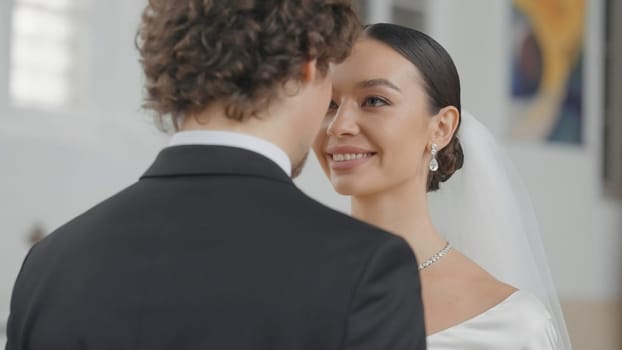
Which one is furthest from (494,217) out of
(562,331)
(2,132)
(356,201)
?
(2,132)

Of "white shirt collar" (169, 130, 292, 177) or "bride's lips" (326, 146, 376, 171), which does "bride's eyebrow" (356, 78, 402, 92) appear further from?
"white shirt collar" (169, 130, 292, 177)

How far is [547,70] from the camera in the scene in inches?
411

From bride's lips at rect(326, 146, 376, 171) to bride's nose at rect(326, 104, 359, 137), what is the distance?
0.04 m

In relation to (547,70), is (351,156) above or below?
above

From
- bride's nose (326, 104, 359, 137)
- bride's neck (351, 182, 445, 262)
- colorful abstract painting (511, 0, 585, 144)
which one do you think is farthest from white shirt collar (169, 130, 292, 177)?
colorful abstract painting (511, 0, 585, 144)

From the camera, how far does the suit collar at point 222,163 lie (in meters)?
1.60

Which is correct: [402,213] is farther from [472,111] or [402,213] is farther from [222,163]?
[472,111]

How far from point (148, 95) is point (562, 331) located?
1.75m

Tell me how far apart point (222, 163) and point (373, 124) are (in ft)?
3.43

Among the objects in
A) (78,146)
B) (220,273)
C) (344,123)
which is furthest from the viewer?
(78,146)

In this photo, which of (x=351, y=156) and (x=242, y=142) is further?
(x=351, y=156)

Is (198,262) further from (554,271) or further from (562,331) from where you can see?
(554,271)

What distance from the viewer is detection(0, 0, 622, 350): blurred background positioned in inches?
271

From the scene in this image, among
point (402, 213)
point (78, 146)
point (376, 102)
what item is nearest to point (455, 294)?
point (402, 213)
